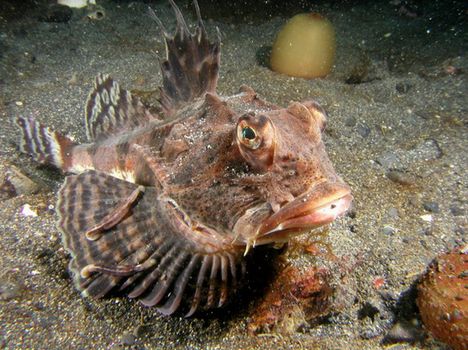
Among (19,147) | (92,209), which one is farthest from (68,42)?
(92,209)

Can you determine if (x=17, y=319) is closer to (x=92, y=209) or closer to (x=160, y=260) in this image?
(x=92, y=209)

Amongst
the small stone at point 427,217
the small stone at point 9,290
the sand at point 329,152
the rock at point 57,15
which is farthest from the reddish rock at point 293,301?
the rock at point 57,15

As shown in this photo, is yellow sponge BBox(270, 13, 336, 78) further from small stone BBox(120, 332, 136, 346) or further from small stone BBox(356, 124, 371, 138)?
small stone BBox(120, 332, 136, 346)

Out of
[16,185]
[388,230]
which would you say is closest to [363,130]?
[388,230]

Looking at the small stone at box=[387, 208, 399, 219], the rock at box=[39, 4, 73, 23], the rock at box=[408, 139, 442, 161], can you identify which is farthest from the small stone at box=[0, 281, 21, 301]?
the rock at box=[39, 4, 73, 23]

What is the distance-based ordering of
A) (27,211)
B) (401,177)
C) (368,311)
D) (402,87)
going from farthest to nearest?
(402,87)
(401,177)
(27,211)
(368,311)

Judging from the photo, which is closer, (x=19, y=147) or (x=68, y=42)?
(x=19, y=147)

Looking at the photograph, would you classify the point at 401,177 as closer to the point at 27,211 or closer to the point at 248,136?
the point at 248,136
